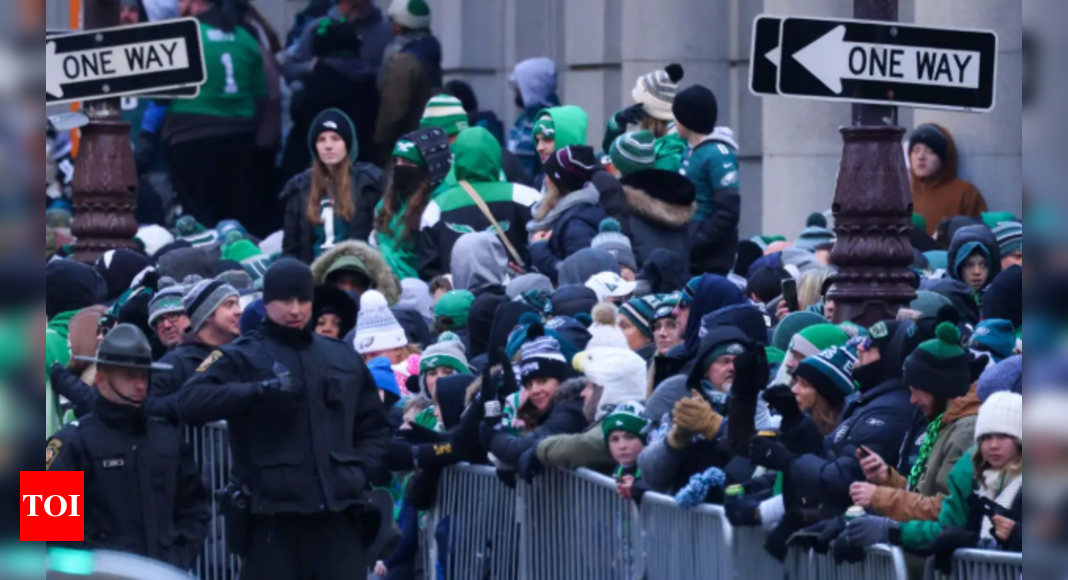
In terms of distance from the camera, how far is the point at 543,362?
806cm

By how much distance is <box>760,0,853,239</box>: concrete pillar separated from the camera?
13.6 metres

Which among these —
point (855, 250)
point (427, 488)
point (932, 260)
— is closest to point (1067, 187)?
point (855, 250)

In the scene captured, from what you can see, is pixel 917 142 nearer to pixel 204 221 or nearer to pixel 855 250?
pixel 855 250

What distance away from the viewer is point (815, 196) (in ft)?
44.9

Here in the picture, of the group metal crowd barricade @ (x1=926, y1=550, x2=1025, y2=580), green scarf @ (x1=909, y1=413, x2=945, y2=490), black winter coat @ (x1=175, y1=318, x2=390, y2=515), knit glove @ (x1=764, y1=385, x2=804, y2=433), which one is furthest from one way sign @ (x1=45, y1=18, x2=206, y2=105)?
metal crowd barricade @ (x1=926, y1=550, x2=1025, y2=580)

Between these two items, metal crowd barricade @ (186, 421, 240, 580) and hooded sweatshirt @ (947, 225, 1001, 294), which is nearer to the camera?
hooded sweatshirt @ (947, 225, 1001, 294)

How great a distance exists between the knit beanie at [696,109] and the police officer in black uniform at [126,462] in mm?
4478

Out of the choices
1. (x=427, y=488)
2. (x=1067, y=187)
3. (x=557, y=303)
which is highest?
(x=1067, y=187)

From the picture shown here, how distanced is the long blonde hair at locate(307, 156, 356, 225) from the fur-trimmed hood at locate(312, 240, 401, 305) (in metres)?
1.34

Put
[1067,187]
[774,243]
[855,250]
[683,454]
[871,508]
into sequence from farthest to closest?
[774,243] → [855,250] → [683,454] → [871,508] → [1067,187]

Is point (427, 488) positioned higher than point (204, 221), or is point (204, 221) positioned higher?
point (204, 221)

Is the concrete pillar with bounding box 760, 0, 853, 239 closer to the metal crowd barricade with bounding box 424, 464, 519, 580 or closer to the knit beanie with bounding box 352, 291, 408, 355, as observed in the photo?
the knit beanie with bounding box 352, 291, 408, 355

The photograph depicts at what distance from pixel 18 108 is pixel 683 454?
538 centimetres

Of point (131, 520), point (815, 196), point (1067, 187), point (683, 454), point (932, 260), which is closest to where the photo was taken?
point (1067, 187)
